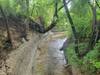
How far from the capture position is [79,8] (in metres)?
13.3

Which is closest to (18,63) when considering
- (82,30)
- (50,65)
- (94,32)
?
(50,65)

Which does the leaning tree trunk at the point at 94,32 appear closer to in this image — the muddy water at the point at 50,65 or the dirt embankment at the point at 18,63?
the muddy water at the point at 50,65

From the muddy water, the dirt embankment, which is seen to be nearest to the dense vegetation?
the muddy water

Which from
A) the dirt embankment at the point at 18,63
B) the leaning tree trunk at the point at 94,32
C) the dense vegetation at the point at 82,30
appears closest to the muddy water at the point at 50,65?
the dirt embankment at the point at 18,63

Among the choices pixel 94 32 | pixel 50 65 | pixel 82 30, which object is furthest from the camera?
pixel 50 65

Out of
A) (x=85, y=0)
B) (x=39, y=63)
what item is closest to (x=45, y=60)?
(x=39, y=63)

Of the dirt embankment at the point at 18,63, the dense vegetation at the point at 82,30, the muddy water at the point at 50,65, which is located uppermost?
the dense vegetation at the point at 82,30

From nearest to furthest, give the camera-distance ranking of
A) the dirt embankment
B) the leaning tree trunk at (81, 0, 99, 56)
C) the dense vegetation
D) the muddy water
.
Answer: the dense vegetation → the leaning tree trunk at (81, 0, 99, 56) → the dirt embankment → the muddy water

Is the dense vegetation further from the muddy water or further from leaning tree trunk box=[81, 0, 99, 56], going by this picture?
the muddy water

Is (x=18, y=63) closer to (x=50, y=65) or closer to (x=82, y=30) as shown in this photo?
(x=50, y=65)

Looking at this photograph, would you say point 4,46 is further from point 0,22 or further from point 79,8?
point 79,8

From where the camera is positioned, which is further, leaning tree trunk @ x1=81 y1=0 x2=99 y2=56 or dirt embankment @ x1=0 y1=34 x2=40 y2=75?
dirt embankment @ x1=0 y1=34 x2=40 y2=75

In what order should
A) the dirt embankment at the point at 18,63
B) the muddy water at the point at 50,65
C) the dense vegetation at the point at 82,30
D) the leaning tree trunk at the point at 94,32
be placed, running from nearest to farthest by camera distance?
the dense vegetation at the point at 82,30 < the leaning tree trunk at the point at 94,32 < the dirt embankment at the point at 18,63 < the muddy water at the point at 50,65

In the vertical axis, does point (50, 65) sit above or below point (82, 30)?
below
